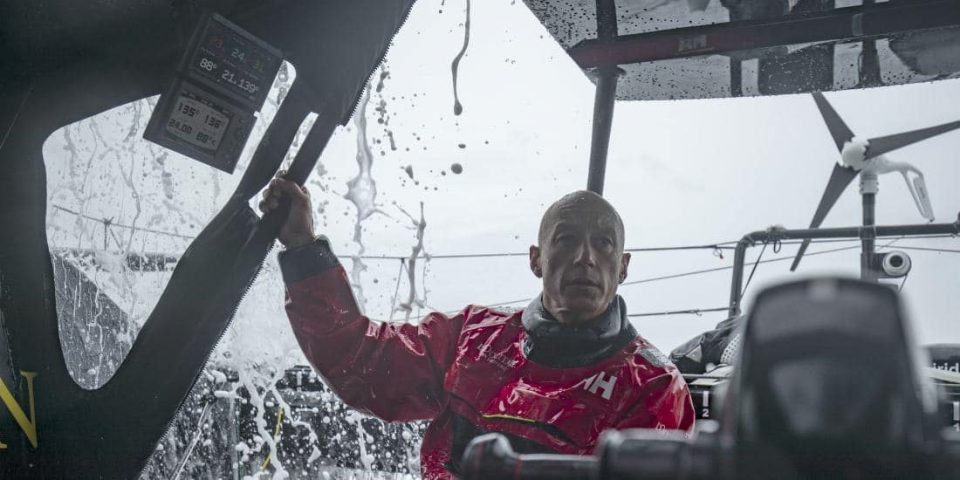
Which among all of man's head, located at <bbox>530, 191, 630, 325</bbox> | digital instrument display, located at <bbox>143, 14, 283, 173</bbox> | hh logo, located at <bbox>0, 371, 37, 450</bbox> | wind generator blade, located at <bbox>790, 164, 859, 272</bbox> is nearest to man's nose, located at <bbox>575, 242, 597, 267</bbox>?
man's head, located at <bbox>530, 191, 630, 325</bbox>

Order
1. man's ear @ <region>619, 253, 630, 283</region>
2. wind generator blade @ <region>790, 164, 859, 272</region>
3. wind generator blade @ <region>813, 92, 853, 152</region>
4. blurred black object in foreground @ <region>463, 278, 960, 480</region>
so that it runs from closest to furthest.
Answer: blurred black object in foreground @ <region>463, 278, 960, 480</region>
man's ear @ <region>619, 253, 630, 283</region>
wind generator blade @ <region>790, 164, 859, 272</region>
wind generator blade @ <region>813, 92, 853, 152</region>

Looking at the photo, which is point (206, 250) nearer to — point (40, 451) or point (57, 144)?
point (57, 144)

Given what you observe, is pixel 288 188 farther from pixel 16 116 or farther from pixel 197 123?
pixel 16 116

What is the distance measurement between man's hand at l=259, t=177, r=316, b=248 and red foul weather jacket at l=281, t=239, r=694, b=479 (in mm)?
28

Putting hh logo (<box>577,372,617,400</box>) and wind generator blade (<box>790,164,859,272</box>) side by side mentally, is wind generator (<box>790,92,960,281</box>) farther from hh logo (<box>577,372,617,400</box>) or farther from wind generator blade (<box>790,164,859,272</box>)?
hh logo (<box>577,372,617,400</box>)

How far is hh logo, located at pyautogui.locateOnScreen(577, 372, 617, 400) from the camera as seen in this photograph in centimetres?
141

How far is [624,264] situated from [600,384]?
36 centimetres

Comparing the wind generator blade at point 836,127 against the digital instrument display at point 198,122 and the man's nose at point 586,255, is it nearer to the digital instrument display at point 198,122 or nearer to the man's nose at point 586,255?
the man's nose at point 586,255

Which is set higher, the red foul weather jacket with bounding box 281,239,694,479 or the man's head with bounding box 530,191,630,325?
the man's head with bounding box 530,191,630,325

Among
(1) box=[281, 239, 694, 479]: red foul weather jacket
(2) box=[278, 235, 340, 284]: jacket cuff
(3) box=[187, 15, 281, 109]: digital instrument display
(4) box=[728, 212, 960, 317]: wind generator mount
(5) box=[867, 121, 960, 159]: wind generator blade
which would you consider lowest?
(1) box=[281, 239, 694, 479]: red foul weather jacket

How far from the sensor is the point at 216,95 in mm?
1414

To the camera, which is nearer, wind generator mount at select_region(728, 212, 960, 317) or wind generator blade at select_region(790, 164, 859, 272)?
wind generator mount at select_region(728, 212, 960, 317)

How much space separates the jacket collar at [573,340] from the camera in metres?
1.46

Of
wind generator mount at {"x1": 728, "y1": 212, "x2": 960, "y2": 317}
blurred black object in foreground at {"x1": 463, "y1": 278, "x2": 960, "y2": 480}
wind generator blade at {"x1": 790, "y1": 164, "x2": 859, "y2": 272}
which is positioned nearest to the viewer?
blurred black object in foreground at {"x1": 463, "y1": 278, "x2": 960, "y2": 480}
